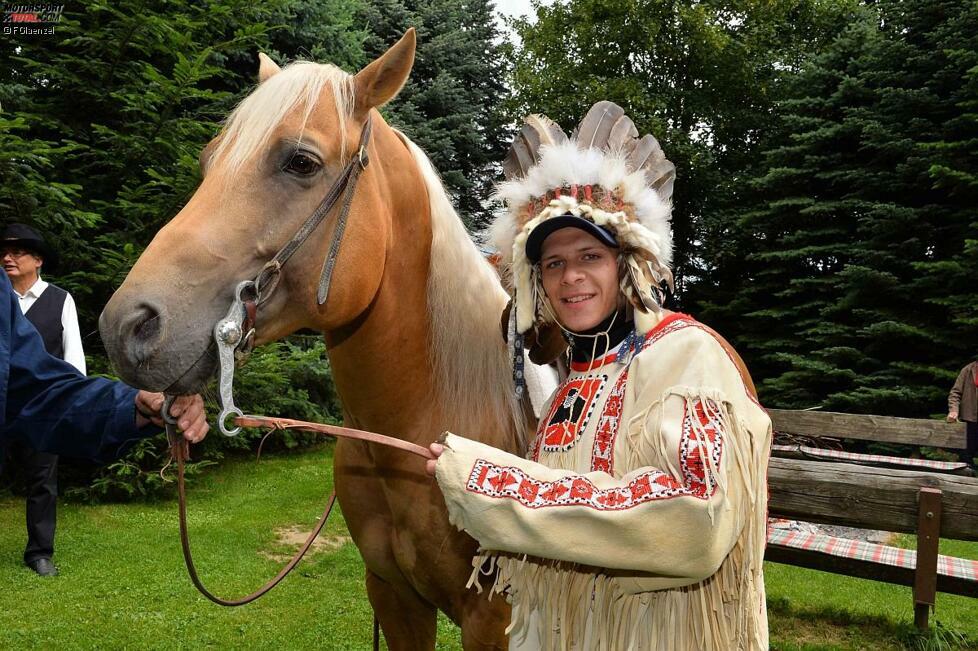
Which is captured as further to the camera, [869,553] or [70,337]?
[70,337]

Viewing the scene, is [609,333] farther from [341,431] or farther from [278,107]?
[278,107]

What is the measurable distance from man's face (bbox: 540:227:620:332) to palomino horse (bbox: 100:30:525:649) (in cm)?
49

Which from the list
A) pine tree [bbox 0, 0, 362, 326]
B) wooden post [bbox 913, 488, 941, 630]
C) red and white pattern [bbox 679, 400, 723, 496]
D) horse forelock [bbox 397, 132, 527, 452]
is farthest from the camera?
pine tree [bbox 0, 0, 362, 326]

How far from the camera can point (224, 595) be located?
4934mm

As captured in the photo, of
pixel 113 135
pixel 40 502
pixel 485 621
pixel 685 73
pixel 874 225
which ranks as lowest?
pixel 40 502

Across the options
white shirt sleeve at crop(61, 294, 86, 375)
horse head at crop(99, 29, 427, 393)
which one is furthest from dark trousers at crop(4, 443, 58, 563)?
horse head at crop(99, 29, 427, 393)

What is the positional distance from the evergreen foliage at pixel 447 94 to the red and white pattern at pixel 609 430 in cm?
1078

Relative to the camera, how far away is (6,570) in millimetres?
4953

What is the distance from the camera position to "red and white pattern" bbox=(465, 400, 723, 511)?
1282 millimetres

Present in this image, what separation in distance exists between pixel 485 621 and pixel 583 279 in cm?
109

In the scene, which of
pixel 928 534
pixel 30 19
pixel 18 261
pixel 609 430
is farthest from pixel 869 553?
pixel 30 19

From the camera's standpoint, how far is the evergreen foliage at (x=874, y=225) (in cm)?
1106

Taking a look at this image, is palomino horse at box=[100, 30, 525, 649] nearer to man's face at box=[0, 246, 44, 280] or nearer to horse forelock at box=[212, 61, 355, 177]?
horse forelock at box=[212, 61, 355, 177]

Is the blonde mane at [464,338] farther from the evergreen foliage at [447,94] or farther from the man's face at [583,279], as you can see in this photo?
the evergreen foliage at [447,94]
